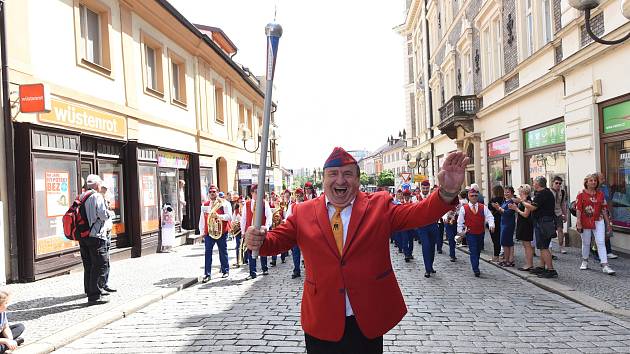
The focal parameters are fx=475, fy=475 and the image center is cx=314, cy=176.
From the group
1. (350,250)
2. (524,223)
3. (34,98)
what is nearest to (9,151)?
(34,98)

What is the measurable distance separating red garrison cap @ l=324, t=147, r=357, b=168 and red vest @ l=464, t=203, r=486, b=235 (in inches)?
269

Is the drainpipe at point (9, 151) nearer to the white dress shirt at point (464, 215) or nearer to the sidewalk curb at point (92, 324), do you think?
the sidewalk curb at point (92, 324)

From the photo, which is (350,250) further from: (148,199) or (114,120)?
(148,199)

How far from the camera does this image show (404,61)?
42.7 meters

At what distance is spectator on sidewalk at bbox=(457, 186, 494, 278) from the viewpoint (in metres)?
9.00

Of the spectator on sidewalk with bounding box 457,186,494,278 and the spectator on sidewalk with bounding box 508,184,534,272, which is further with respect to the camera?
the spectator on sidewalk with bounding box 457,186,494,278

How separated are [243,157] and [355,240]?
23.5 m

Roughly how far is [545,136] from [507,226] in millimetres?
5826

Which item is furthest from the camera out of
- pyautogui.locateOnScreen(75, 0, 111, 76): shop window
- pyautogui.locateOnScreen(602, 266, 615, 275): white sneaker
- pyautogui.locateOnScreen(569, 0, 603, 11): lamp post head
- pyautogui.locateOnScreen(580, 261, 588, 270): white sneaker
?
pyautogui.locateOnScreen(75, 0, 111, 76): shop window

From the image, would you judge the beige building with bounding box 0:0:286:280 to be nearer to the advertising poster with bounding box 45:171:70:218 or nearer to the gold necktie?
the advertising poster with bounding box 45:171:70:218

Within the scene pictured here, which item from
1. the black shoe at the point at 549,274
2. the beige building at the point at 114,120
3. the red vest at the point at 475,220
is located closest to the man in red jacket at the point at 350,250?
the black shoe at the point at 549,274

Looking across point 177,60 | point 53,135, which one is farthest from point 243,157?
point 53,135

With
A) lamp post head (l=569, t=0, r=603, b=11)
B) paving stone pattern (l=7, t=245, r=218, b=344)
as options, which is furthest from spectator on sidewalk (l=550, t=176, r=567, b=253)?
paving stone pattern (l=7, t=245, r=218, b=344)

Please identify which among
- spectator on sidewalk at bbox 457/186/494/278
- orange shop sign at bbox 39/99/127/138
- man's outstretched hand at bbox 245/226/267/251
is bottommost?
spectator on sidewalk at bbox 457/186/494/278
